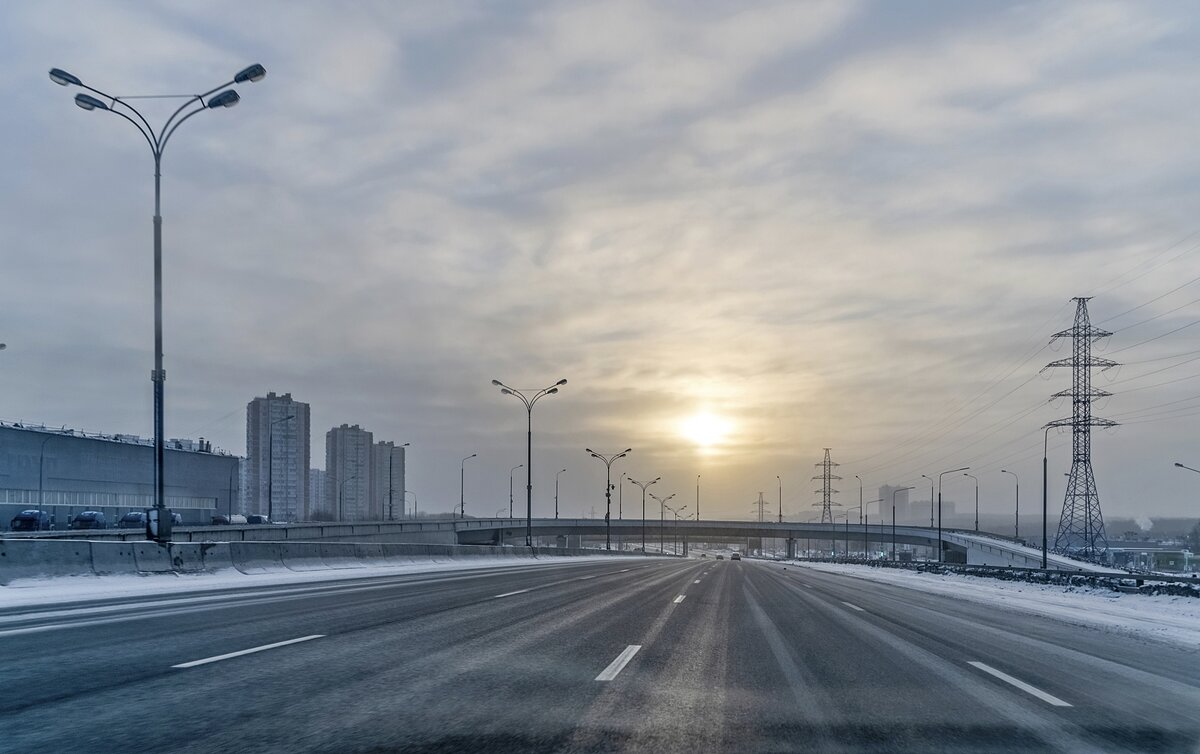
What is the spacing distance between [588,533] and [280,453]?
6599 centimetres

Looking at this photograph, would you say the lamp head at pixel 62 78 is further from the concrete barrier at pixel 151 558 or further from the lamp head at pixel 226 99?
the concrete barrier at pixel 151 558

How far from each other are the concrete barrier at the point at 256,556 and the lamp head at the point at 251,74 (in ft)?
40.9

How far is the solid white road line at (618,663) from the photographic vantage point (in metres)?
9.20

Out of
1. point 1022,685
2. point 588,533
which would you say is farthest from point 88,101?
point 588,533

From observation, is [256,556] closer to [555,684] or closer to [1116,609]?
[555,684]

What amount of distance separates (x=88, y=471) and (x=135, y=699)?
111 meters

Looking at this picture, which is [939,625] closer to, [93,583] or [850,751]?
[850,751]

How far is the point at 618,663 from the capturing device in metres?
10.1

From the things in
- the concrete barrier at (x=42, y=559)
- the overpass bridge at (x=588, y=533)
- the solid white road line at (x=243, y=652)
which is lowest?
the overpass bridge at (x=588, y=533)

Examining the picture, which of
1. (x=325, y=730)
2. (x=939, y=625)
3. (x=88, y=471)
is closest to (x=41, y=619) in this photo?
(x=325, y=730)

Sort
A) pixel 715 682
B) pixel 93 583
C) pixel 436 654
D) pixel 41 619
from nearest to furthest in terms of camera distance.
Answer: pixel 715 682 < pixel 436 654 < pixel 41 619 < pixel 93 583

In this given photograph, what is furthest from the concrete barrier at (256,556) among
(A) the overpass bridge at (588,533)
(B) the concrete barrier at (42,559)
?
(A) the overpass bridge at (588,533)

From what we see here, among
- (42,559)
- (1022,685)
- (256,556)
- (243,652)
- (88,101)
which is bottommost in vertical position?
(256,556)

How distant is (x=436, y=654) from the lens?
405 inches
